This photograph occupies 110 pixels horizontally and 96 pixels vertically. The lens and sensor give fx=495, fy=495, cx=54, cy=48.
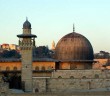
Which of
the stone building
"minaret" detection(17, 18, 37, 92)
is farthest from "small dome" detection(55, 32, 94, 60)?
"minaret" detection(17, 18, 37, 92)

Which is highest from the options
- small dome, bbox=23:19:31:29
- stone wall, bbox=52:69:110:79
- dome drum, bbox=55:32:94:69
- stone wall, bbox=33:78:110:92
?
small dome, bbox=23:19:31:29

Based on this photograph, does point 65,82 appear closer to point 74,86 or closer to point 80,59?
point 74,86

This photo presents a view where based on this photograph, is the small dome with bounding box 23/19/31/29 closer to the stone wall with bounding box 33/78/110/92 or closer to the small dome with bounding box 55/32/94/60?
the stone wall with bounding box 33/78/110/92

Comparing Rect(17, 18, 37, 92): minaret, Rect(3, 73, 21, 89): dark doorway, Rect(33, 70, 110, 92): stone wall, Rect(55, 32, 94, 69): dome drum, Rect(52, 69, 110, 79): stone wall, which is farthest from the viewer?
Rect(55, 32, 94, 69): dome drum

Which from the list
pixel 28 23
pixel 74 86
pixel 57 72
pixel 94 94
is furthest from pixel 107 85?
pixel 94 94

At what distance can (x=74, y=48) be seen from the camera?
1609 inches

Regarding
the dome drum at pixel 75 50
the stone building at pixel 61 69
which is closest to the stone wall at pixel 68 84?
the stone building at pixel 61 69

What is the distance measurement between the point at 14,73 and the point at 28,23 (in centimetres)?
593

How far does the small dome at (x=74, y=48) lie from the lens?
40906 mm

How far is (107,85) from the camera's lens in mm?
35594

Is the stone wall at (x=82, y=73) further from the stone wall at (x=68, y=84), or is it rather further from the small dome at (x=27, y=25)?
the small dome at (x=27, y=25)

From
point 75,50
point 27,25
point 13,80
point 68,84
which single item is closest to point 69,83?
point 68,84

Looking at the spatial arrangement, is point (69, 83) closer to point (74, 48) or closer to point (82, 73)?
point (82, 73)

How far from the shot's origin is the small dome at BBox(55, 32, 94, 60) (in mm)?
40906
